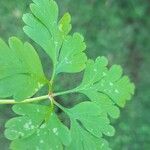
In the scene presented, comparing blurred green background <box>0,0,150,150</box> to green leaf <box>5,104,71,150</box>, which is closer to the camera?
green leaf <box>5,104,71,150</box>

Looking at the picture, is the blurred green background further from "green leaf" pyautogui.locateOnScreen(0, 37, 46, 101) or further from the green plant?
"green leaf" pyautogui.locateOnScreen(0, 37, 46, 101)

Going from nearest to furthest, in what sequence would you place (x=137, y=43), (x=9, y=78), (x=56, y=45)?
1. (x=9, y=78)
2. (x=56, y=45)
3. (x=137, y=43)

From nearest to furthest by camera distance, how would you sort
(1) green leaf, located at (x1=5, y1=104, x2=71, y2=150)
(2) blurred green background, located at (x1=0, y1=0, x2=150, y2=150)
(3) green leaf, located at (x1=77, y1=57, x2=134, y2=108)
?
(1) green leaf, located at (x1=5, y1=104, x2=71, y2=150) → (3) green leaf, located at (x1=77, y1=57, x2=134, y2=108) → (2) blurred green background, located at (x1=0, y1=0, x2=150, y2=150)

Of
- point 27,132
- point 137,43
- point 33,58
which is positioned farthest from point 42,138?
point 137,43

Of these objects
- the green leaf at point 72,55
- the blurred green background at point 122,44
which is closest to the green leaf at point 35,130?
the green leaf at point 72,55

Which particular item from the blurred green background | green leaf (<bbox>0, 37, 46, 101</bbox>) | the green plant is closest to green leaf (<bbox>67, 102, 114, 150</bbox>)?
the green plant

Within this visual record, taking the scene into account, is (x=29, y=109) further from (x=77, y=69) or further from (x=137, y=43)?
(x=137, y=43)

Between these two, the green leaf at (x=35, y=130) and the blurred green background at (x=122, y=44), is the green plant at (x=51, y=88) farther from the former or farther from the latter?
the blurred green background at (x=122, y=44)
